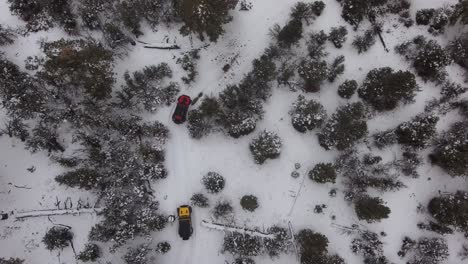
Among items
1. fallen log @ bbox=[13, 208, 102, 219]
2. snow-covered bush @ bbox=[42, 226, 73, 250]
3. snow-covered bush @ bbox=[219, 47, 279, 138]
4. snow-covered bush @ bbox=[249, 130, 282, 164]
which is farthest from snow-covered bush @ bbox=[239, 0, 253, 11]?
snow-covered bush @ bbox=[42, 226, 73, 250]

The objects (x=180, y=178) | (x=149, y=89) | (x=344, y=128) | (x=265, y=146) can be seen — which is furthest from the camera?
(x=149, y=89)

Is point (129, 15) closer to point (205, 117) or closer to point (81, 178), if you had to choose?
point (205, 117)

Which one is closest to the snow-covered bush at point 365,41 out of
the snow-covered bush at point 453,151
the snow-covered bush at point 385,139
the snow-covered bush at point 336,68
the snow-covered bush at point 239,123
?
the snow-covered bush at point 336,68

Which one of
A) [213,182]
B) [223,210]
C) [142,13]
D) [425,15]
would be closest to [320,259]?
[223,210]

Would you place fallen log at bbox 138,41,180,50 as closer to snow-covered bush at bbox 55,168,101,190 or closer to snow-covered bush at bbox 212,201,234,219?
snow-covered bush at bbox 55,168,101,190

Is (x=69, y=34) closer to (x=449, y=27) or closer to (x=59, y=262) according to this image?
(x=59, y=262)

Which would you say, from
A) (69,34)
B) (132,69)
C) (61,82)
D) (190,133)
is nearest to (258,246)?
(190,133)
